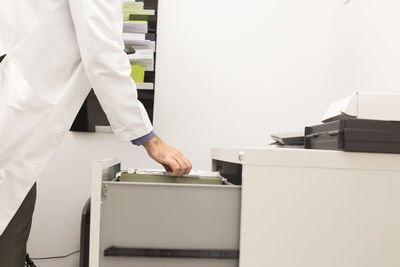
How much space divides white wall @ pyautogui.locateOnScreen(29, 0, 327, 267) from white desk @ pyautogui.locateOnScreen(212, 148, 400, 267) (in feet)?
3.25

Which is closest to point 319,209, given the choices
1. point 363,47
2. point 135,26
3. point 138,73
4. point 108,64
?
point 108,64

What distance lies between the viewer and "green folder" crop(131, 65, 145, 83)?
65.3 inches

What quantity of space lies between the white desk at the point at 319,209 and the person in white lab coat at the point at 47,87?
205 mm

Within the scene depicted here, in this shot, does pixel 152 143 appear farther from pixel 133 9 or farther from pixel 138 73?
pixel 133 9

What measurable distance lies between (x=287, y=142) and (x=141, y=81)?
0.75 m

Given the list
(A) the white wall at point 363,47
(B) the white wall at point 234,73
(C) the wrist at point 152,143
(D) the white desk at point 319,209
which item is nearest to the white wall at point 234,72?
(B) the white wall at point 234,73

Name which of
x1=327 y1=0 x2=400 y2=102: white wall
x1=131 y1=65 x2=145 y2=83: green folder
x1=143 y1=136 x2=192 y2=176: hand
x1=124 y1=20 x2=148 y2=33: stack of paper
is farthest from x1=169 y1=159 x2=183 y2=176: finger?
x1=124 y1=20 x2=148 y2=33: stack of paper

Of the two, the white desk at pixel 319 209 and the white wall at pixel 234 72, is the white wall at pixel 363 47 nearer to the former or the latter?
the white wall at pixel 234 72

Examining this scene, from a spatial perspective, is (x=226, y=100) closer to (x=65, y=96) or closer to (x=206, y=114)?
(x=206, y=114)

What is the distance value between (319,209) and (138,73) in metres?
1.09

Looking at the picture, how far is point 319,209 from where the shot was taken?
2.58ft

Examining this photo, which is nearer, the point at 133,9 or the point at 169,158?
the point at 169,158

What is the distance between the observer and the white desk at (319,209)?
2.56ft

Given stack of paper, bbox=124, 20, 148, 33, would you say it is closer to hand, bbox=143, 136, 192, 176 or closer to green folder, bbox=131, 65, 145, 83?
green folder, bbox=131, 65, 145, 83
